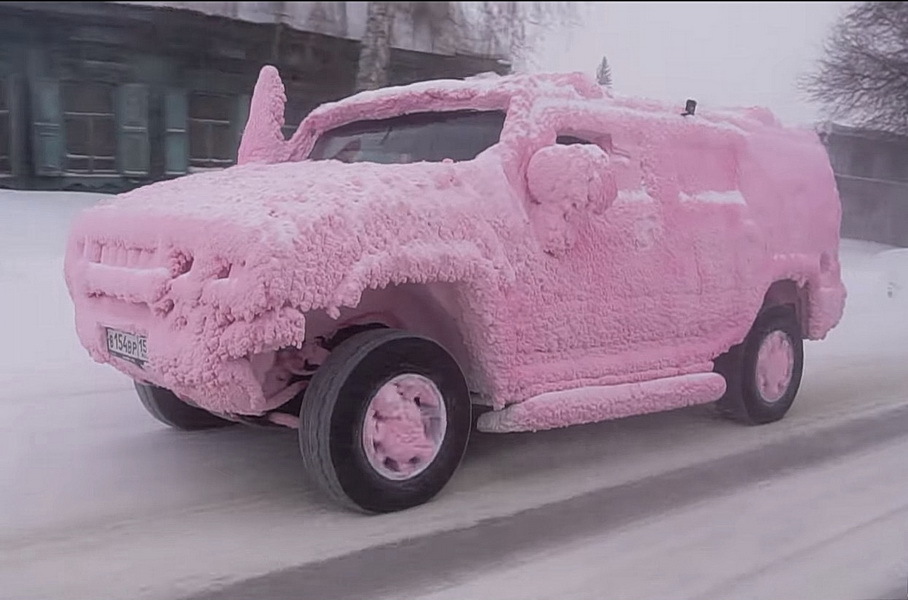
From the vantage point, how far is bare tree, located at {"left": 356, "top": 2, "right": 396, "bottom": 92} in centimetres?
322

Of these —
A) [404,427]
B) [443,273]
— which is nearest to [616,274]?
[443,273]

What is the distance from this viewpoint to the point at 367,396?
12.7ft

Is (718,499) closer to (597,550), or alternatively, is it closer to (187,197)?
(597,550)

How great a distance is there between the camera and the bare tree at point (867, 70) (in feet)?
13.7

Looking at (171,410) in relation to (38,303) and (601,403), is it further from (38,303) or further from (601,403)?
(601,403)

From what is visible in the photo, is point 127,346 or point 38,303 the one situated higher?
point 127,346

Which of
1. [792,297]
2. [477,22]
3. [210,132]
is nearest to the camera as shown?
[477,22]

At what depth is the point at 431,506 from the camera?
13.5ft

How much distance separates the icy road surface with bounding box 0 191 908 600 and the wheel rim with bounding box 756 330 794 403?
0.22 m

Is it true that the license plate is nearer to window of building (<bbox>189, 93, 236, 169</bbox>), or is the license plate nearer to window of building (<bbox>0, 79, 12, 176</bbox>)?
window of building (<bbox>0, 79, 12, 176</bbox>)

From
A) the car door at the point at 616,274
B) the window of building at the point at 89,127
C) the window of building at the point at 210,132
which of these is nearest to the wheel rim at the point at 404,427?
the car door at the point at 616,274

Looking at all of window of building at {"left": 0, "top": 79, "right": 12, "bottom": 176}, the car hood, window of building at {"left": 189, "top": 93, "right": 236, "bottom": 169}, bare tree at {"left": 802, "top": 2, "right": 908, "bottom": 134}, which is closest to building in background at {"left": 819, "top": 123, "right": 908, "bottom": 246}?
bare tree at {"left": 802, "top": 2, "right": 908, "bottom": 134}

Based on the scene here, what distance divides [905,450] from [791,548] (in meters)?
1.89

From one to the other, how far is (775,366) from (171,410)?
142 inches
